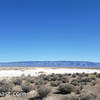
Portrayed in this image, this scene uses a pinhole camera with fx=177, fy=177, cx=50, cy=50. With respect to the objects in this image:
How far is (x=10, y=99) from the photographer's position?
42.6 feet

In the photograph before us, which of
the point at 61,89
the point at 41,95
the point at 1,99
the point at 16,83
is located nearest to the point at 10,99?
the point at 1,99

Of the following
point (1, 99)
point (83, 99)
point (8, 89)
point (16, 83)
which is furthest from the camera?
point (16, 83)

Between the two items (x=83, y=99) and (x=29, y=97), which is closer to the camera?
(x=83, y=99)

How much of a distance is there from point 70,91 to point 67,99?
9.32 feet

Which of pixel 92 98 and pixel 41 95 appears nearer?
pixel 92 98

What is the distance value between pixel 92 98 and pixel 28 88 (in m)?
5.87

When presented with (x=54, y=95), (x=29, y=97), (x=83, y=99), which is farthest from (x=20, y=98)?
(x=83, y=99)

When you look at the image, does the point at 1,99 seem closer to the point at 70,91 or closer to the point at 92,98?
the point at 70,91

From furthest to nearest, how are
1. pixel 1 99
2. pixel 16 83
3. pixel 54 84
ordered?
pixel 16 83, pixel 54 84, pixel 1 99

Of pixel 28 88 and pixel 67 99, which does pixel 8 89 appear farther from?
pixel 67 99

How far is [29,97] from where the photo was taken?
1320cm

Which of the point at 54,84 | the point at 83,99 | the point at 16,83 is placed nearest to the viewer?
the point at 83,99

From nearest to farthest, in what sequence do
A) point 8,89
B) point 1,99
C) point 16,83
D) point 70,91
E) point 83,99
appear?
point 83,99 < point 1,99 < point 70,91 < point 8,89 < point 16,83

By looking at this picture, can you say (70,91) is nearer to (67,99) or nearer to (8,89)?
(67,99)
